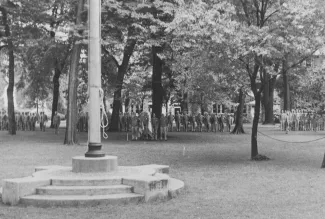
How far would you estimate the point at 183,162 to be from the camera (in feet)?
62.8

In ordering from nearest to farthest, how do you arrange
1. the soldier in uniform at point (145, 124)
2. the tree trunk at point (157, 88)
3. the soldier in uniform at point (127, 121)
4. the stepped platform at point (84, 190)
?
the stepped platform at point (84, 190) → the soldier in uniform at point (145, 124) → the tree trunk at point (157, 88) → the soldier in uniform at point (127, 121)

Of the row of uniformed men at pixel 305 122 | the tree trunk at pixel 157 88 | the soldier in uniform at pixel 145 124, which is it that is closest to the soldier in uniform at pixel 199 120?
the row of uniformed men at pixel 305 122

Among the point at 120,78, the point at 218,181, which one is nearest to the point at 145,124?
the point at 120,78

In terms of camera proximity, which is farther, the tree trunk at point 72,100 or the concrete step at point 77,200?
the tree trunk at point 72,100

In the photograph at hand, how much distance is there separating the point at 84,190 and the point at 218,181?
4652 millimetres

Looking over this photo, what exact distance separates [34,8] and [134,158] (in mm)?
16873

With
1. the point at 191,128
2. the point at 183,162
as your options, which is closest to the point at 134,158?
the point at 183,162

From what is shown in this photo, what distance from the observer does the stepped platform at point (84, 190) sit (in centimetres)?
1052

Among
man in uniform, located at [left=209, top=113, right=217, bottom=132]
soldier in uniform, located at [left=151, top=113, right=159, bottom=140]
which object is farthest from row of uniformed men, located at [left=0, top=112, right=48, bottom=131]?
soldier in uniform, located at [left=151, top=113, right=159, bottom=140]

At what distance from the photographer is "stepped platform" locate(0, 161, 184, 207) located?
10523mm

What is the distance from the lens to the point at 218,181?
1424cm

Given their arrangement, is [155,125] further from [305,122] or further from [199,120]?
[305,122]

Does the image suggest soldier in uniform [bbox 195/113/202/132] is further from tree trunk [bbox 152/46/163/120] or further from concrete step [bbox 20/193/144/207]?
concrete step [bbox 20/193/144/207]

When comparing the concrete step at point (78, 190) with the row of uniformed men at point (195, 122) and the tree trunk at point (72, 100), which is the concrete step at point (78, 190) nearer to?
the tree trunk at point (72, 100)
